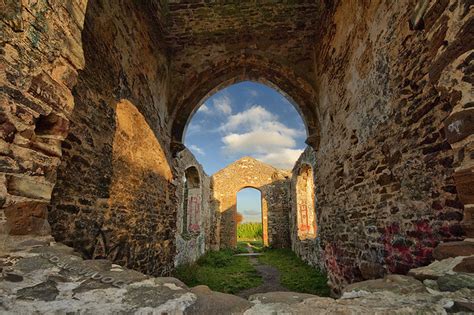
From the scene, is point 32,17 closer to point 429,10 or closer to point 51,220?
point 51,220

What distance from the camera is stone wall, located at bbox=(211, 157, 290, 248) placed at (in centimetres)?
1334

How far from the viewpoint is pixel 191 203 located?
34.1 feet

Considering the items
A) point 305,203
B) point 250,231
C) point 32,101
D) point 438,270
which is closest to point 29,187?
point 32,101

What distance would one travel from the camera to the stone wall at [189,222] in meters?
8.01

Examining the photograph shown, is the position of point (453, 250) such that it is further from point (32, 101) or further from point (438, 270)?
point (32, 101)

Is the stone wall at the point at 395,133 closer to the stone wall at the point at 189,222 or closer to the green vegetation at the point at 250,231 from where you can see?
the stone wall at the point at 189,222

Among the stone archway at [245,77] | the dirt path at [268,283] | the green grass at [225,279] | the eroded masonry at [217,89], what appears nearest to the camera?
the eroded masonry at [217,89]

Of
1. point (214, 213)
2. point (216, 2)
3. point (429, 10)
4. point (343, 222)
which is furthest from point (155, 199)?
point (214, 213)

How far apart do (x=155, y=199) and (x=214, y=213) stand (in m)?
9.28

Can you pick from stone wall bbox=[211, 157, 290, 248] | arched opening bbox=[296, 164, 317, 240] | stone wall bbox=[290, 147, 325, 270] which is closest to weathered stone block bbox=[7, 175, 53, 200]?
stone wall bbox=[290, 147, 325, 270]

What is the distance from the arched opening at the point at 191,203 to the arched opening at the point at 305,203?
4.30m

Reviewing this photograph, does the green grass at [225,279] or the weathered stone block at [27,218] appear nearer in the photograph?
the weathered stone block at [27,218]

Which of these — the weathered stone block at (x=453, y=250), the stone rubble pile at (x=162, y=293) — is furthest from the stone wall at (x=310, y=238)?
the stone rubble pile at (x=162, y=293)

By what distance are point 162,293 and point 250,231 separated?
76.3 feet
